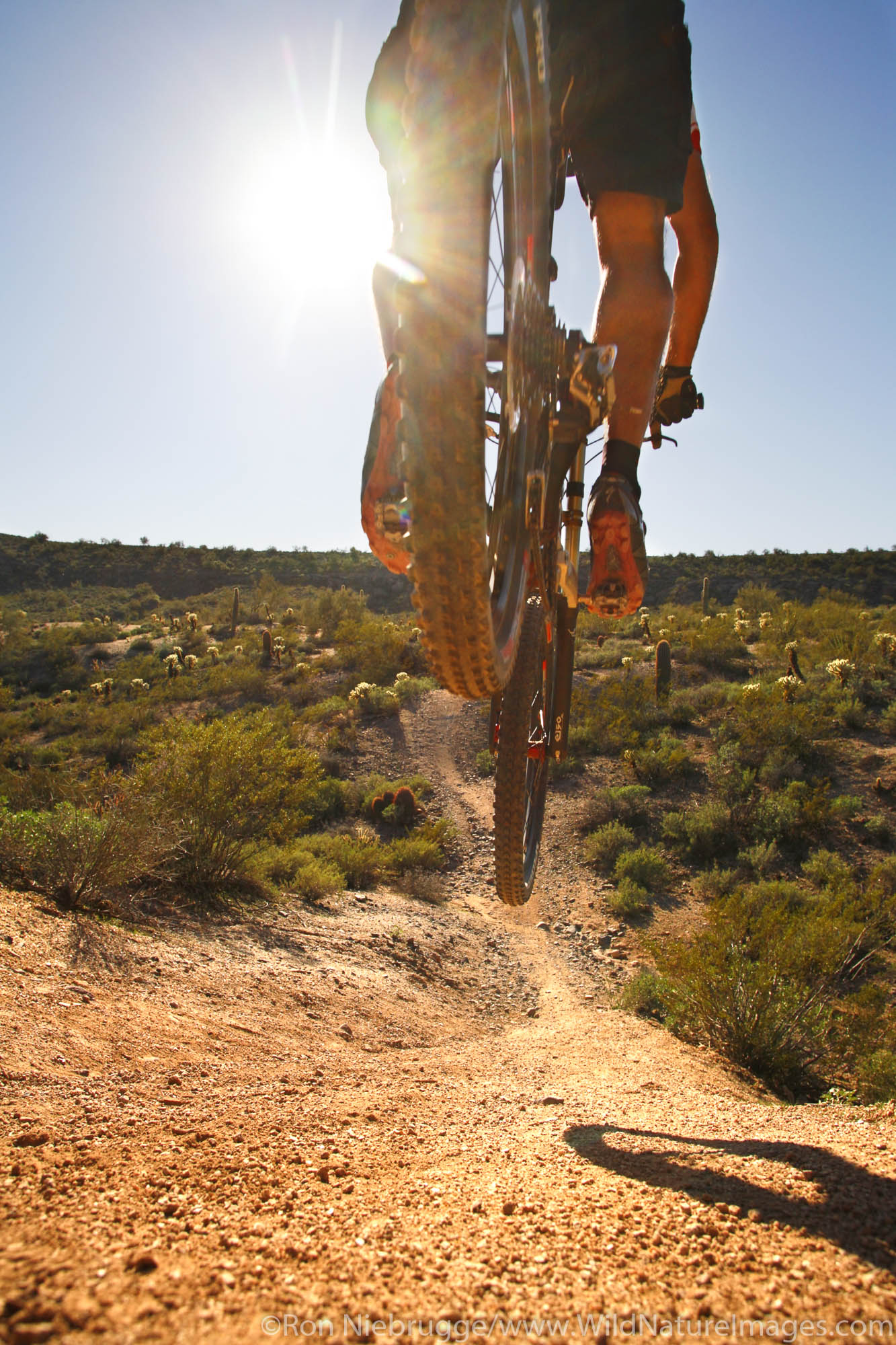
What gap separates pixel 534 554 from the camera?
2.53 m

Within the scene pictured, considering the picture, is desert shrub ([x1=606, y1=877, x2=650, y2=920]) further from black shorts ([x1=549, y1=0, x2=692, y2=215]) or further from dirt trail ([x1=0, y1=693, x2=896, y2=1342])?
black shorts ([x1=549, y1=0, x2=692, y2=215])

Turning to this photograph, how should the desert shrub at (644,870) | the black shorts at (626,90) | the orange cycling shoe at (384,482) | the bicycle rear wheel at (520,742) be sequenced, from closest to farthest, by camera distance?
the orange cycling shoe at (384,482) < the black shorts at (626,90) < the bicycle rear wheel at (520,742) < the desert shrub at (644,870)

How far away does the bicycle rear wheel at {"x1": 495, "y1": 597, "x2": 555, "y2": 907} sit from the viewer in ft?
8.57

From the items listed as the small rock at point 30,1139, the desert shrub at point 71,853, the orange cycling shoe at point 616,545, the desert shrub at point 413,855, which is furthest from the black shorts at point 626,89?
the desert shrub at point 413,855

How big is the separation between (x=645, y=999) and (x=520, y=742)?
618 centimetres

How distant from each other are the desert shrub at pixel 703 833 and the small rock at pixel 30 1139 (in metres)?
11.0

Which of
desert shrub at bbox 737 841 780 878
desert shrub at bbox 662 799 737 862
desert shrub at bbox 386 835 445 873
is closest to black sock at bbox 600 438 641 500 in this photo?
desert shrub at bbox 737 841 780 878

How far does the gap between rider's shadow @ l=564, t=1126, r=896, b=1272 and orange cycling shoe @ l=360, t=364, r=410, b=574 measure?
5.84 ft

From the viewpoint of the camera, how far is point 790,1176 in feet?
6.77

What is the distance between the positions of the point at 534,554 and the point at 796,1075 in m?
5.55

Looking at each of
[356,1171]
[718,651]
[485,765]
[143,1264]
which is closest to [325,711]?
[485,765]

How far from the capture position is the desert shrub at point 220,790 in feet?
25.6

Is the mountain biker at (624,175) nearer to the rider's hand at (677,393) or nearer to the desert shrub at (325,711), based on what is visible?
the rider's hand at (677,393)

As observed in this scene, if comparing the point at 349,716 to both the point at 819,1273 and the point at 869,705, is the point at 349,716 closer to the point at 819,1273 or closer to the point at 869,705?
the point at 869,705
